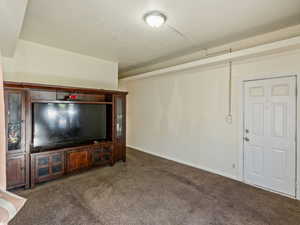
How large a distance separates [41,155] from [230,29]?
406 centimetres

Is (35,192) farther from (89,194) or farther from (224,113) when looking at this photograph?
(224,113)

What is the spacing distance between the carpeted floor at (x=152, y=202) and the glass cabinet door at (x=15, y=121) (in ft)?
2.68

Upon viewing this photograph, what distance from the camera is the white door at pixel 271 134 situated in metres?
2.65

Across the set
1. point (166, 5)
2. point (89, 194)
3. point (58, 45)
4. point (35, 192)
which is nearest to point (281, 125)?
point (166, 5)

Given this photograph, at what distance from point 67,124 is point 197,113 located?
9.95 feet

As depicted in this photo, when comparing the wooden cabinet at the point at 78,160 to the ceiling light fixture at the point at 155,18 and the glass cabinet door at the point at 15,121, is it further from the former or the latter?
the ceiling light fixture at the point at 155,18

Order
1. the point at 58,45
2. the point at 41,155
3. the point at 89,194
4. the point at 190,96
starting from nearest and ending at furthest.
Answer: the point at 89,194 < the point at 41,155 < the point at 58,45 < the point at 190,96

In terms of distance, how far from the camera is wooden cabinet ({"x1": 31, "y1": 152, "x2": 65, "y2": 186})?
2.82m

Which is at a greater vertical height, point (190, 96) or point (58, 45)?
point (58, 45)

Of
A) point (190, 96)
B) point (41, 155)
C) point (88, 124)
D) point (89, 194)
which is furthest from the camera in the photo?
point (190, 96)

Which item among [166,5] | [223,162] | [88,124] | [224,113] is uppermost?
[166,5]

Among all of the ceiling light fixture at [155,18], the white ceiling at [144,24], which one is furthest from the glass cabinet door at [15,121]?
the ceiling light fixture at [155,18]

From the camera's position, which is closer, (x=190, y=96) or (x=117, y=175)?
(x=117, y=175)

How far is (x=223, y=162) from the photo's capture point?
3479mm
